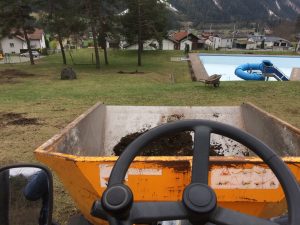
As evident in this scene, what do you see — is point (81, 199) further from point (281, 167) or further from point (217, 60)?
point (217, 60)

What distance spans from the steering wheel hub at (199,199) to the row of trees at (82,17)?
24.3 m

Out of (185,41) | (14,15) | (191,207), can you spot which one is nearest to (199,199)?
(191,207)

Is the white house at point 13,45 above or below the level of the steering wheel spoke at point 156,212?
below

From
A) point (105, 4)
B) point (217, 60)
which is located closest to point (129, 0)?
point (105, 4)

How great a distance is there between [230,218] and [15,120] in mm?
7707

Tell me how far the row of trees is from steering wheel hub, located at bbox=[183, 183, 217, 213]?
24338 mm

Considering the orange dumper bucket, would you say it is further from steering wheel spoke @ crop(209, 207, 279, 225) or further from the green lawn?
the green lawn

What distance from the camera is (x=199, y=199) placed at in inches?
40.2

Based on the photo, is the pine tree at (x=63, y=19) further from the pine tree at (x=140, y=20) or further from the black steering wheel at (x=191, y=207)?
the black steering wheel at (x=191, y=207)

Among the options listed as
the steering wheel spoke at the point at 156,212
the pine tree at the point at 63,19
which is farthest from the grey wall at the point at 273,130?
the pine tree at the point at 63,19

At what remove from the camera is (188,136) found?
14.3ft

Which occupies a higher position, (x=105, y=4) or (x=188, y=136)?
(x=105, y=4)

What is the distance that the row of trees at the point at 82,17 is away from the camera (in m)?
24.4

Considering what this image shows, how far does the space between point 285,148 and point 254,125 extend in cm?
91
